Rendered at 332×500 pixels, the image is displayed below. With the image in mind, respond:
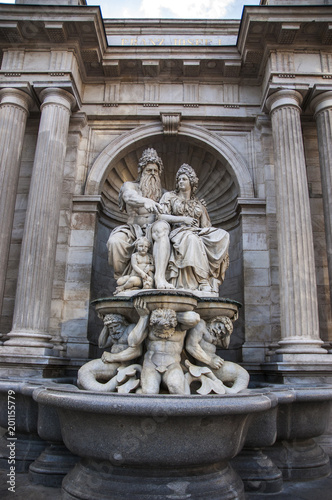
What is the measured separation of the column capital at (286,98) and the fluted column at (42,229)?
3.95m

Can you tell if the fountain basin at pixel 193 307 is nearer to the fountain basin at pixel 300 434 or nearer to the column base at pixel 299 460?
the fountain basin at pixel 300 434

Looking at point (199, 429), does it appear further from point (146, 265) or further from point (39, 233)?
point (39, 233)

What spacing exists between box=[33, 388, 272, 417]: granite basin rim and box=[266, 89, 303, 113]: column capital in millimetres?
5883

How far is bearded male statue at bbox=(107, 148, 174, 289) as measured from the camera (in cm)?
584

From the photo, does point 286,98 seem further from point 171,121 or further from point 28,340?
point 28,340

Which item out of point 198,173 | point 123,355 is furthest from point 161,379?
point 198,173

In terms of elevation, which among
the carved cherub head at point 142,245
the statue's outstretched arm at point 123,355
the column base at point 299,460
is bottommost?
the column base at point 299,460

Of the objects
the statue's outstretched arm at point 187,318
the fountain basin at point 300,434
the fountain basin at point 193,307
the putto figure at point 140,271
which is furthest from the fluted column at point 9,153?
the fountain basin at point 300,434

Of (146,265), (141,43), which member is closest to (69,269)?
(146,265)

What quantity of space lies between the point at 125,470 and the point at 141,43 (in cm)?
850

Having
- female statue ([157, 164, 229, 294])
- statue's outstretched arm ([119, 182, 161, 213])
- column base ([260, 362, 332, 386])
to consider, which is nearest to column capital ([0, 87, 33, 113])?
statue's outstretched arm ([119, 182, 161, 213])

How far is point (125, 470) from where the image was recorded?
3363mm

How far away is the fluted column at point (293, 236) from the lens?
6.34 m

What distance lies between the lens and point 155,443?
129 inches
